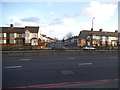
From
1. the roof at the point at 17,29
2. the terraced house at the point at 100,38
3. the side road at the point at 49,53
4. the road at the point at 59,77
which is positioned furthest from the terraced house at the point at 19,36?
the road at the point at 59,77

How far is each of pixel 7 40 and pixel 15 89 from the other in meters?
51.7

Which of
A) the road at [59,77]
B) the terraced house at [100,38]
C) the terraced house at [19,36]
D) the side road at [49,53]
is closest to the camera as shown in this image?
the road at [59,77]

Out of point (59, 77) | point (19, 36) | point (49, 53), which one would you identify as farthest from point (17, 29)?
point (59, 77)

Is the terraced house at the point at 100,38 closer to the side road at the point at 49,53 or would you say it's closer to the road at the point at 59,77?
the side road at the point at 49,53

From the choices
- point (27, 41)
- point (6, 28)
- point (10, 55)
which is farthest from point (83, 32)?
point (10, 55)

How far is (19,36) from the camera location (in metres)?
51.2

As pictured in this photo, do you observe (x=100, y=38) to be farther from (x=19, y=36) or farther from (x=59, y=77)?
(x=59, y=77)

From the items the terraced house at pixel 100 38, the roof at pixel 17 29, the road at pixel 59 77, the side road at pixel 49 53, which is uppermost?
the roof at pixel 17 29

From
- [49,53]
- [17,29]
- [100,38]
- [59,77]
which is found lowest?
[59,77]

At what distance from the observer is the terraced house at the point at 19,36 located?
1935 inches

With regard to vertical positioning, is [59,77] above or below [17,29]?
below

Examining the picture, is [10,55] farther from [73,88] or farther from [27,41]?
[27,41]

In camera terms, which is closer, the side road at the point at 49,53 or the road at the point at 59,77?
the road at the point at 59,77

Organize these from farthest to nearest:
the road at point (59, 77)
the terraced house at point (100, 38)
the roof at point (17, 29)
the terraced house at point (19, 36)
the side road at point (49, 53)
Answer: the terraced house at point (100, 38), the roof at point (17, 29), the terraced house at point (19, 36), the side road at point (49, 53), the road at point (59, 77)
